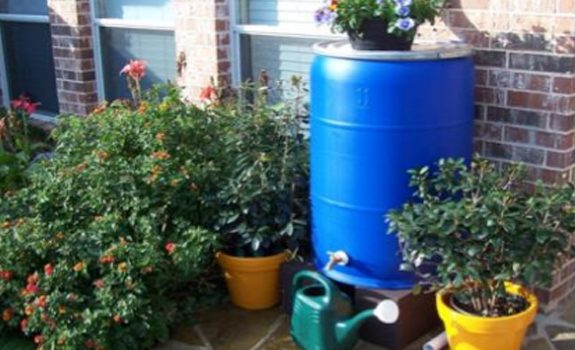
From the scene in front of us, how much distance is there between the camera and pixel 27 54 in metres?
5.88

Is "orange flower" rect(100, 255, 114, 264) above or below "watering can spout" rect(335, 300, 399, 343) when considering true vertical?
above

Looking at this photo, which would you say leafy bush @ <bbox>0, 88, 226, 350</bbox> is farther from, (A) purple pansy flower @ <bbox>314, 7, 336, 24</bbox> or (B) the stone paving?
(A) purple pansy flower @ <bbox>314, 7, 336, 24</bbox>

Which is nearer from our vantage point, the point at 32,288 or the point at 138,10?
the point at 32,288

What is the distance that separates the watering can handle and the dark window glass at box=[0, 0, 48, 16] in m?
3.42

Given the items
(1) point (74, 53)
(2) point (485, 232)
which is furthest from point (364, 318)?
(1) point (74, 53)

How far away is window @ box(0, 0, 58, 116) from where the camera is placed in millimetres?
5680

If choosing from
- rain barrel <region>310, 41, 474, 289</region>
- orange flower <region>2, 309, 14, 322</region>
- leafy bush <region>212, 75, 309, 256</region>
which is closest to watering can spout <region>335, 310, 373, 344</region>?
rain barrel <region>310, 41, 474, 289</region>

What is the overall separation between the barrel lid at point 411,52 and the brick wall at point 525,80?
0.15 metres

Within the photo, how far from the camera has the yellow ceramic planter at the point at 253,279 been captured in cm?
331

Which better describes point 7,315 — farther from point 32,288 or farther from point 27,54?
point 27,54

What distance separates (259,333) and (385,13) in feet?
4.40

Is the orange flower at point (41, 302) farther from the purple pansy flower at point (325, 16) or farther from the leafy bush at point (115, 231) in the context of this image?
the purple pansy flower at point (325, 16)

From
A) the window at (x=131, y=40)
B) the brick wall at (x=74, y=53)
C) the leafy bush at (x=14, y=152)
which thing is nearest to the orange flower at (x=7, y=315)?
the leafy bush at (x=14, y=152)

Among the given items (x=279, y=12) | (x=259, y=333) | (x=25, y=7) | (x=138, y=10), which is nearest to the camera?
(x=259, y=333)
